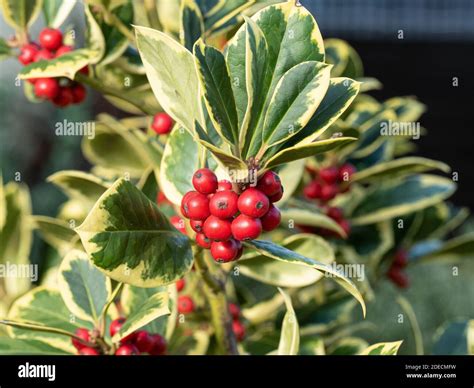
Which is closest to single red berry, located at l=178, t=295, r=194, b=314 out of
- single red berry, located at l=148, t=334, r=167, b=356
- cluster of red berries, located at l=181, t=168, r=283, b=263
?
single red berry, located at l=148, t=334, r=167, b=356

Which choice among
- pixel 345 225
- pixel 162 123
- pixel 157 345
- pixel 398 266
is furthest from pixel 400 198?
pixel 157 345

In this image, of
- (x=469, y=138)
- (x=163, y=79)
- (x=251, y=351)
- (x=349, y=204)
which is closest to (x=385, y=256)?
(x=349, y=204)

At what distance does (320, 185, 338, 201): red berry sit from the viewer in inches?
52.9

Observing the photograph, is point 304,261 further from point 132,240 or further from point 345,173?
→ point 345,173

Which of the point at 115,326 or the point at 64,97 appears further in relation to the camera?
the point at 64,97

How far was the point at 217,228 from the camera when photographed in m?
0.77

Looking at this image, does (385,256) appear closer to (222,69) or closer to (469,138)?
(222,69)

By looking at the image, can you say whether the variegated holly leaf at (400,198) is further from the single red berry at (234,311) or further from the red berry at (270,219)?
the red berry at (270,219)

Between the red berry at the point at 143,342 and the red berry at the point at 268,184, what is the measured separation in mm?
293

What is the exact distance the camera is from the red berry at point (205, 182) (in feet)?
2.55

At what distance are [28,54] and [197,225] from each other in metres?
0.44

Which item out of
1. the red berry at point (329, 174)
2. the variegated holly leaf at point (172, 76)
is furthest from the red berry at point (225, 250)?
the red berry at point (329, 174)

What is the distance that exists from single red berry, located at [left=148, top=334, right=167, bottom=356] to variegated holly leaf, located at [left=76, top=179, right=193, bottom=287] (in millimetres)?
188
